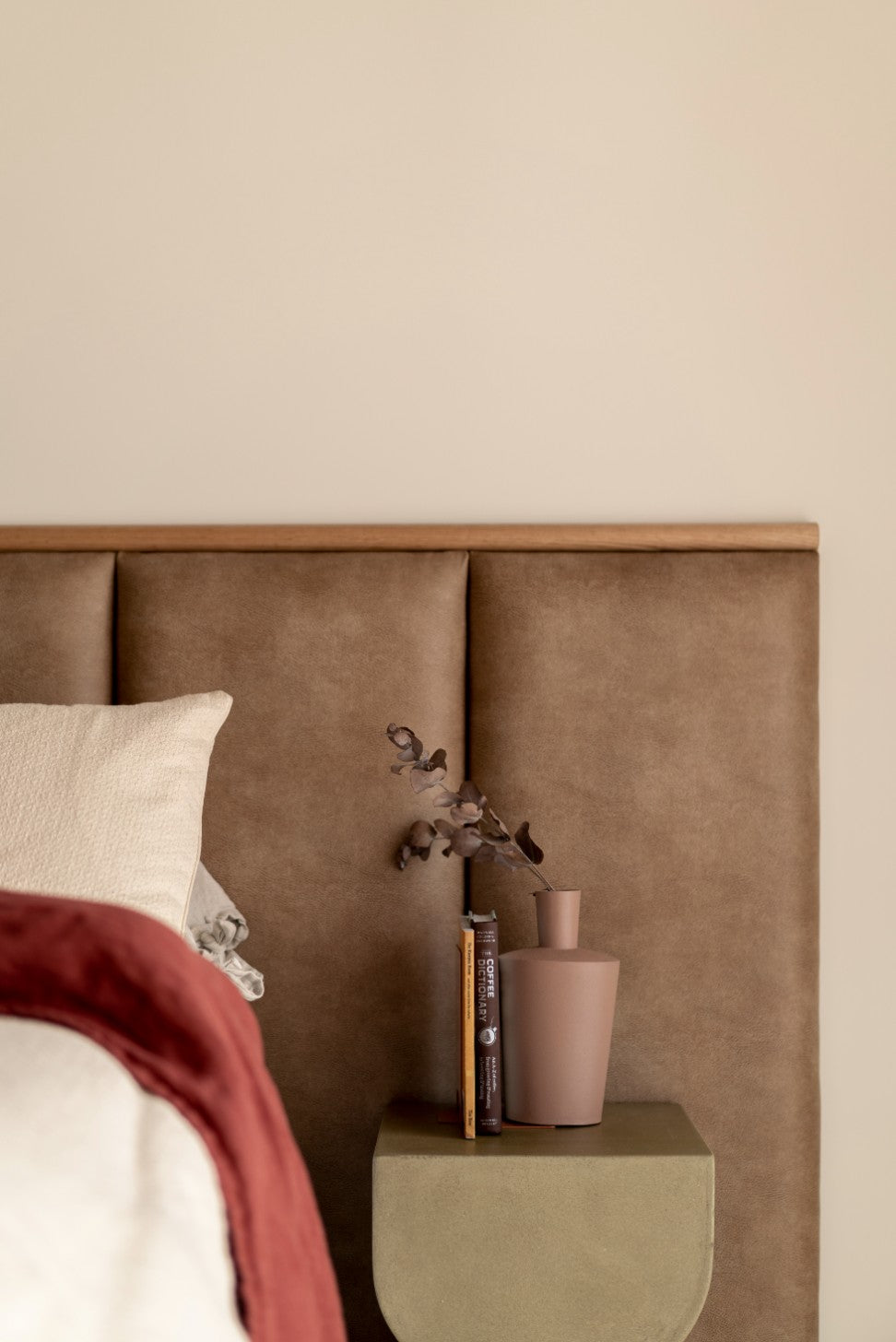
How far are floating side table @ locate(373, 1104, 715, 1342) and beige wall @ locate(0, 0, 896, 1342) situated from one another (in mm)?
750

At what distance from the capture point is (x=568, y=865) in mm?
1729

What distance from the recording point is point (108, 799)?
4.73ft

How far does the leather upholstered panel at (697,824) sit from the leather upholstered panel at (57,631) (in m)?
0.53

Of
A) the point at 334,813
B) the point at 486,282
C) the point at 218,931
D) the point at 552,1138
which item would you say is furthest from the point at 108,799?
the point at 486,282

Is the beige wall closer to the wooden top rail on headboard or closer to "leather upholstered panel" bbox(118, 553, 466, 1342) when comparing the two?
the wooden top rail on headboard

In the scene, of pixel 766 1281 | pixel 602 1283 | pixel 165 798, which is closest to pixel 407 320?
pixel 165 798

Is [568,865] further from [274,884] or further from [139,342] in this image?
[139,342]

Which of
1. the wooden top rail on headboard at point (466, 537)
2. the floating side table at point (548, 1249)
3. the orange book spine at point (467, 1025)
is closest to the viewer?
the floating side table at point (548, 1249)

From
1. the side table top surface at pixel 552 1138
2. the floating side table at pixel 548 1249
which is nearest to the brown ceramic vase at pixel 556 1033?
the side table top surface at pixel 552 1138

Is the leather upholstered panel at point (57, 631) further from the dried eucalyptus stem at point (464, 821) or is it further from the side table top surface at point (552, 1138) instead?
the side table top surface at point (552, 1138)

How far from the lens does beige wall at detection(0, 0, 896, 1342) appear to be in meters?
1.86

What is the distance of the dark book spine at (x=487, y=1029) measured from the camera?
A: 150cm

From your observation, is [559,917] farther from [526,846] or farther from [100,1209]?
[100,1209]

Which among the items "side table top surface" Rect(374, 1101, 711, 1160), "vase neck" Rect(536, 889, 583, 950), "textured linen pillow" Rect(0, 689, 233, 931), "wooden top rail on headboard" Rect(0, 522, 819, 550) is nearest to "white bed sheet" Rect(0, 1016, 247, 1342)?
"textured linen pillow" Rect(0, 689, 233, 931)
